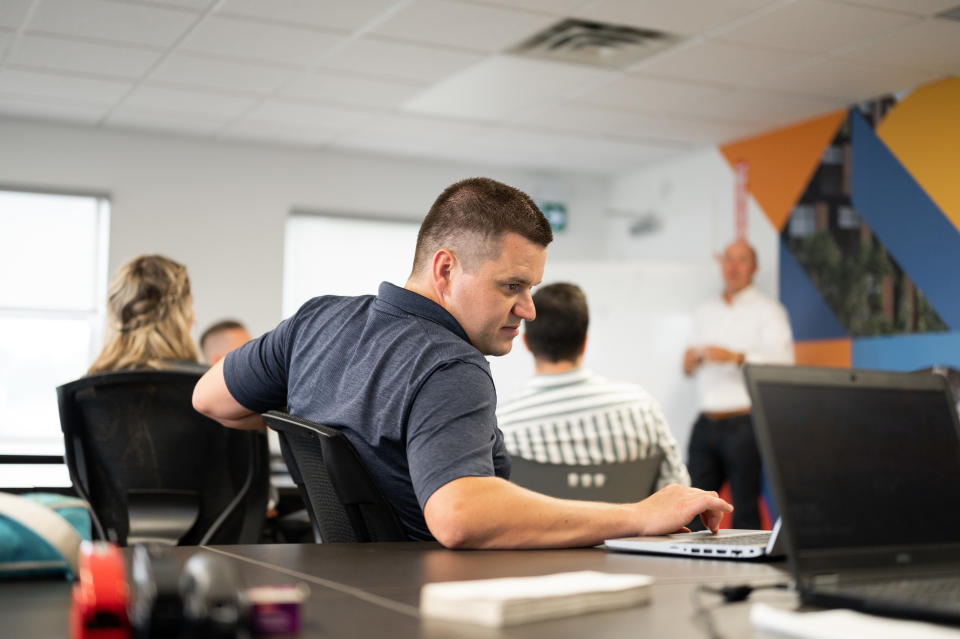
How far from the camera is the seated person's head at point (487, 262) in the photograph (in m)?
1.74

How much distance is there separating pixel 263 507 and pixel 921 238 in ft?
12.6

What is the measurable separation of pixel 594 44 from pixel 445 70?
0.77 meters

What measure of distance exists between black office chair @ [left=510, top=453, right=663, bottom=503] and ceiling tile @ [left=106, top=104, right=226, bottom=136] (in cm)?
408

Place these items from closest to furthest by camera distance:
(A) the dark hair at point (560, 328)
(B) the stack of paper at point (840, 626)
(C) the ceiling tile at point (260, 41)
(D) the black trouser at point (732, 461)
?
(B) the stack of paper at point (840, 626)
(A) the dark hair at point (560, 328)
(C) the ceiling tile at point (260, 41)
(D) the black trouser at point (732, 461)

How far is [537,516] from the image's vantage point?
1.45 meters

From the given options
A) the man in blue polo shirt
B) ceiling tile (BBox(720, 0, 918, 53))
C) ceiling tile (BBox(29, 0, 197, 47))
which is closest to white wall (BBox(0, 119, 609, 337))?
ceiling tile (BBox(29, 0, 197, 47))

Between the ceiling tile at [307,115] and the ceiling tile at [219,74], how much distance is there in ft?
1.01

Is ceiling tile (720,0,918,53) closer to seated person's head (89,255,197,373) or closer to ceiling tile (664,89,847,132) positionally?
ceiling tile (664,89,847,132)

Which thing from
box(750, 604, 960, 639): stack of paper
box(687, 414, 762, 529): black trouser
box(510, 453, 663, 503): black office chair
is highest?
box(750, 604, 960, 639): stack of paper

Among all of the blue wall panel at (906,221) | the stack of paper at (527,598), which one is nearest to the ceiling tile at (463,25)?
the blue wall panel at (906,221)

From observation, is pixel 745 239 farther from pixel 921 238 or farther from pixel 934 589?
pixel 934 589

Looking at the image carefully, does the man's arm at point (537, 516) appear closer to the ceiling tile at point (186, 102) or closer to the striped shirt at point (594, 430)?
the striped shirt at point (594, 430)

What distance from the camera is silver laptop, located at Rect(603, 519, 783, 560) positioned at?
4.56 ft

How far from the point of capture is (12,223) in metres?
6.31
